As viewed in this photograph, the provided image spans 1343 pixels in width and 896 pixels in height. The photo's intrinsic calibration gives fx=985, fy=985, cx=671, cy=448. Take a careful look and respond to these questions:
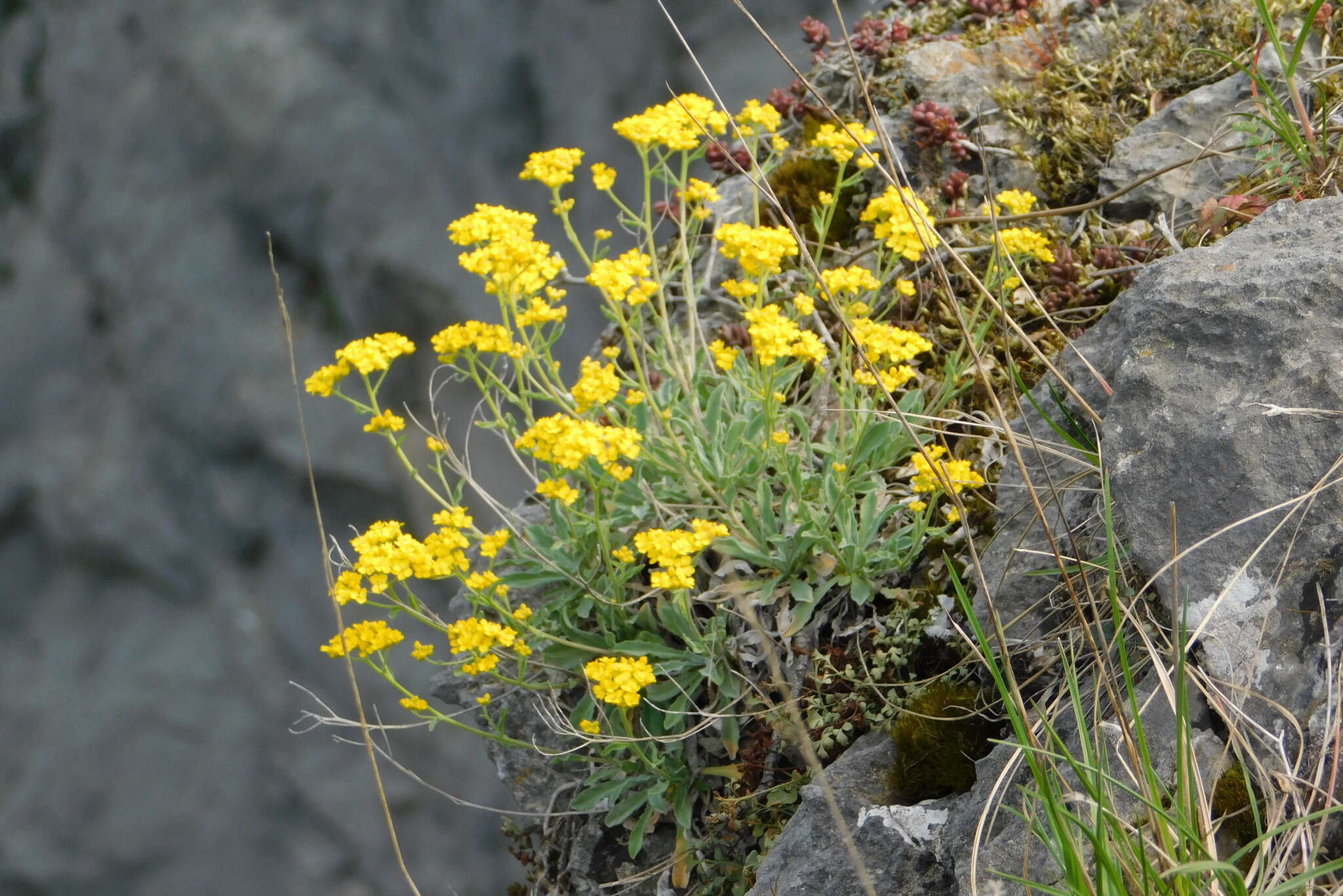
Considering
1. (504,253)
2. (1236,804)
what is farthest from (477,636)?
(1236,804)

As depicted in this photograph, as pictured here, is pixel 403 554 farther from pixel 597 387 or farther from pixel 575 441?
pixel 597 387

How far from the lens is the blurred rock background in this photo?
5.79m

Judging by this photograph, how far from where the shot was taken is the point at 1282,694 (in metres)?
1.62

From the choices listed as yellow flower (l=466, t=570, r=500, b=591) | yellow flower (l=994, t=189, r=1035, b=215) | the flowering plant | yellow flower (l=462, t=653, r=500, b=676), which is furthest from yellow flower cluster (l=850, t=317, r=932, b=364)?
yellow flower (l=462, t=653, r=500, b=676)

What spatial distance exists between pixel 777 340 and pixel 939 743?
1.02m

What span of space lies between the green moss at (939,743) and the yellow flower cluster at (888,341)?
0.84 meters

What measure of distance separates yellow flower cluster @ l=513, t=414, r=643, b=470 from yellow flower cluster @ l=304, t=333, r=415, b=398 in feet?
1.37

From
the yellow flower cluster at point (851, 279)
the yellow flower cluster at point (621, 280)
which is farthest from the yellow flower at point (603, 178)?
the yellow flower cluster at point (851, 279)

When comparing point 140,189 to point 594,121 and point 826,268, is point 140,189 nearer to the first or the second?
point 594,121

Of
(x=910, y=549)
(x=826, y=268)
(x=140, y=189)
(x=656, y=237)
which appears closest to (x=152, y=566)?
(x=140, y=189)

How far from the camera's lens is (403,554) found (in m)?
2.48

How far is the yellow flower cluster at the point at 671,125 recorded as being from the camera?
2.80 m

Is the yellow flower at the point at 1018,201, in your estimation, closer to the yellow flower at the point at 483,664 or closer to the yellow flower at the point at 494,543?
the yellow flower at the point at 494,543

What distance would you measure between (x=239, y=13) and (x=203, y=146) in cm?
112
